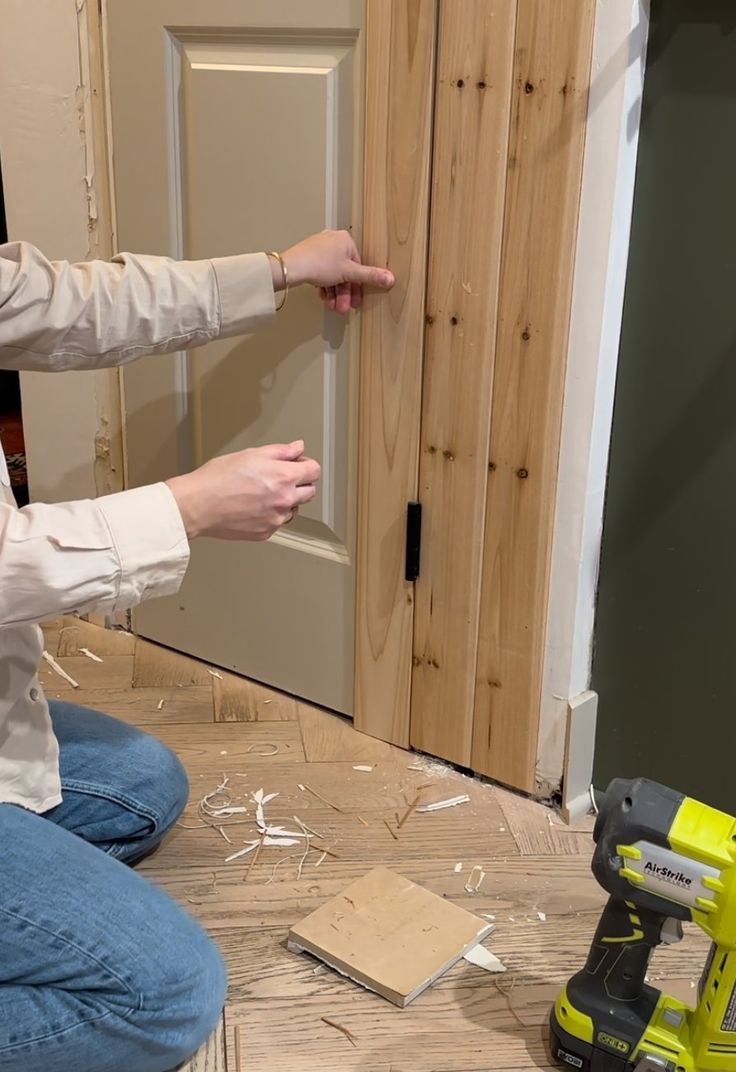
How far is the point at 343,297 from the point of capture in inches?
64.3

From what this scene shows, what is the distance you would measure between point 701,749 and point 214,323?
2.74 ft

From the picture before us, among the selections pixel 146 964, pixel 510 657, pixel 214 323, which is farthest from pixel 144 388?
pixel 146 964

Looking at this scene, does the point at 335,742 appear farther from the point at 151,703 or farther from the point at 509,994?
the point at 509,994

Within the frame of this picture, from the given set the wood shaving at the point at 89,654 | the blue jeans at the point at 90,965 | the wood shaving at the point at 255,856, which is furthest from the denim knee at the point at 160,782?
the wood shaving at the point at 89,654

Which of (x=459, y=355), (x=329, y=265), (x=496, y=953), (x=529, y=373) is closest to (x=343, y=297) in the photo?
(x=329, y=265)

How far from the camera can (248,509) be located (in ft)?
3.81

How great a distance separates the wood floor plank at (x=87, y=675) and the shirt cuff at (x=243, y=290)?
2.26 feet

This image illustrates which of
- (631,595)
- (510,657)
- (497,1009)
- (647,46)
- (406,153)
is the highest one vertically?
(647,46)

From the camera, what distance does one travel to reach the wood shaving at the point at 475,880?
58.8 inches

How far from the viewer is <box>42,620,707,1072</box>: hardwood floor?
126cm

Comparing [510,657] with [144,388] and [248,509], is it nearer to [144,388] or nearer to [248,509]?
[248,509]

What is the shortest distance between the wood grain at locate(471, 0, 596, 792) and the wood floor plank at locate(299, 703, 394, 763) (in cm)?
17

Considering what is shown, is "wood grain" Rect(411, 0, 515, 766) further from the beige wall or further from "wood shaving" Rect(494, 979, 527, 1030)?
A: the beige wall

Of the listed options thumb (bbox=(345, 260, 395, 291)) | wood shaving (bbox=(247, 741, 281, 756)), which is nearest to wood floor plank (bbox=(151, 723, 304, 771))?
wood shaving (bbox=(247, 741, 281, 756))
